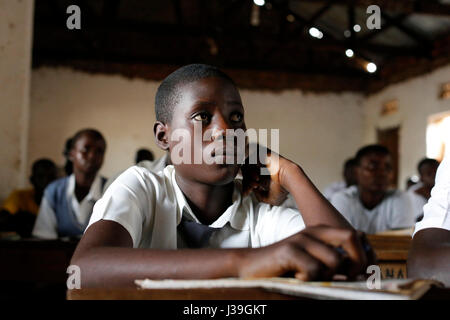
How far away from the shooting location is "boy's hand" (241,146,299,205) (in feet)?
4.25

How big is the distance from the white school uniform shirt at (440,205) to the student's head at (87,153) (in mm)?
2409

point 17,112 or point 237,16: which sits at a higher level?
point 237,16

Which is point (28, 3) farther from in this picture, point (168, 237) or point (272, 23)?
point (272, 23)

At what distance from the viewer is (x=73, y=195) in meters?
3.05

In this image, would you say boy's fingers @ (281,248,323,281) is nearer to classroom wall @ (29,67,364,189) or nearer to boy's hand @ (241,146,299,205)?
boy's hand @ (241,146,299,205)

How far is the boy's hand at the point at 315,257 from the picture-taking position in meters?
0.70

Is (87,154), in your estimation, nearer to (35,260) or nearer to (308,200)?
(35,260)

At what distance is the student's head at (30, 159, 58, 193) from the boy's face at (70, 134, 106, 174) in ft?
3.11

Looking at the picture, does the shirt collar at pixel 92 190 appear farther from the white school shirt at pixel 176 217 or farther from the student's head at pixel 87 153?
the white school shirt at pixel 176 217

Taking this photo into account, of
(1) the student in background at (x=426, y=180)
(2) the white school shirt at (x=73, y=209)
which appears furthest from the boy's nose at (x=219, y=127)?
(1) the student in background at (x=426, y=180)

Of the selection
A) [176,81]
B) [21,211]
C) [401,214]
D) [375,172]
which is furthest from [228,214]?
[21,211]

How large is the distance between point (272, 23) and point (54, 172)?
22.2ft

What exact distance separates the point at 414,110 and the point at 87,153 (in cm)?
678
